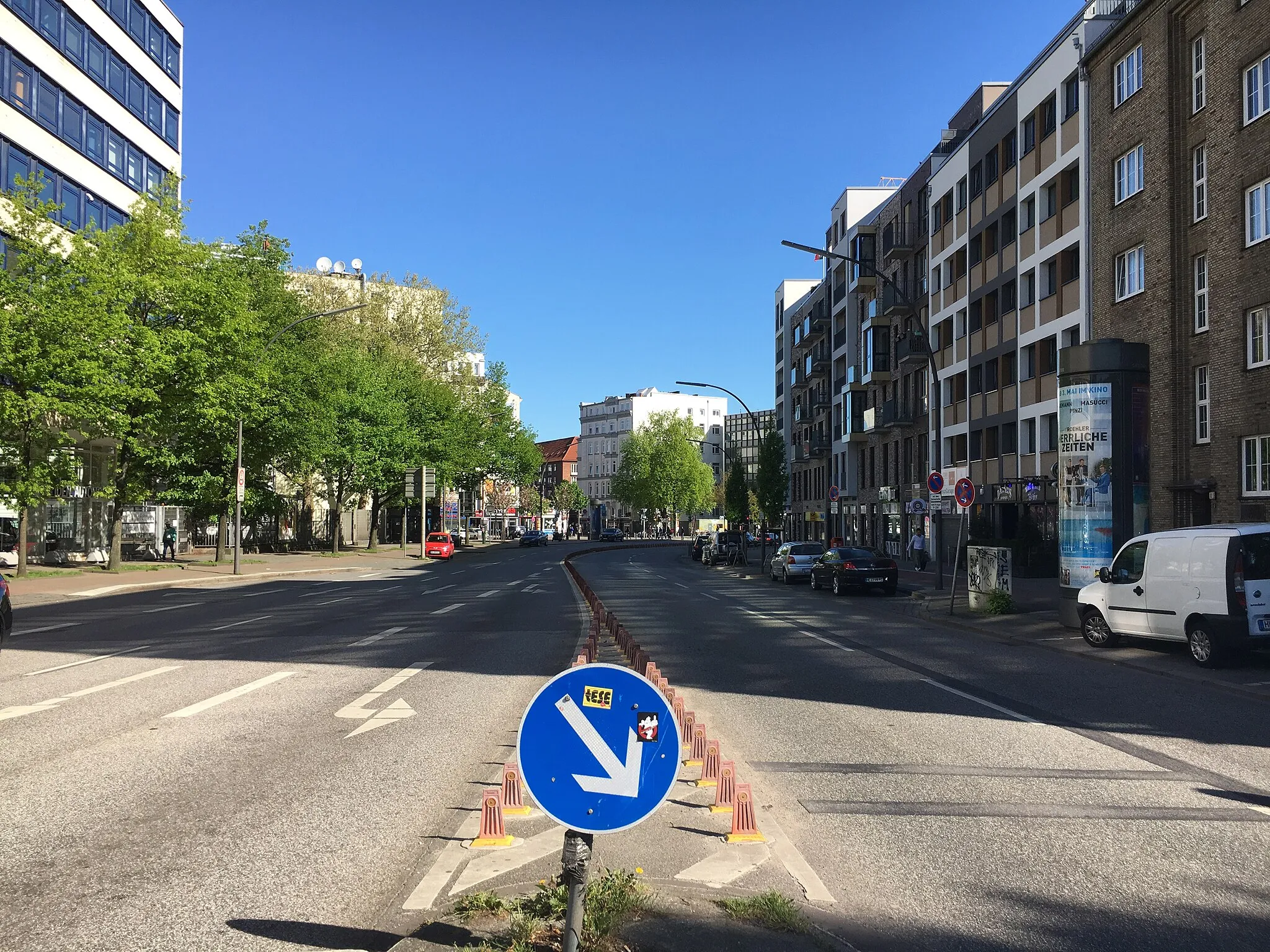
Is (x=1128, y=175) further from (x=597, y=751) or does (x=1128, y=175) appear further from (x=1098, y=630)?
(x=597, y=751)

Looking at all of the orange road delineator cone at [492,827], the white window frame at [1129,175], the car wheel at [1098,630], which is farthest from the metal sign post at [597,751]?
the white window frame at [1129,175]

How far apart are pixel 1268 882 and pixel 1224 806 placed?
5.28 feet

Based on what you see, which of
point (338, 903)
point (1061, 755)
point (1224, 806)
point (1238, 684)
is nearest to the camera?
point (338, 903)

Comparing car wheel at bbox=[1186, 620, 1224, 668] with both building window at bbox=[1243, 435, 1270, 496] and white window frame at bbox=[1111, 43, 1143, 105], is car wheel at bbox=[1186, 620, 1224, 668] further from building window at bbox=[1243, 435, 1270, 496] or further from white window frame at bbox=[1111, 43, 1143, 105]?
white window frame at bbox=[1111, 43, 1143, 105]

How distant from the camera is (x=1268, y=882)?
16.3ft

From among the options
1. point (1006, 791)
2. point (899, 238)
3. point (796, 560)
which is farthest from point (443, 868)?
point (899, 238)

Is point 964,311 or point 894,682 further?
point 964,311

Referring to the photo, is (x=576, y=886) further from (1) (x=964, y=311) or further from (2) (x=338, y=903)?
(1) (x=964, y=311)

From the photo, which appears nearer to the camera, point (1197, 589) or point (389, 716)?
point (389, 716)

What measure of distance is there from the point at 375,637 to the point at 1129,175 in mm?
24689

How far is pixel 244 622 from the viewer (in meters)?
19.3

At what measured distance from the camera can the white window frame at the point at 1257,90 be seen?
23.2m

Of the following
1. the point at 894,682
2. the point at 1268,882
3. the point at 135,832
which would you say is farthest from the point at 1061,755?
the point at 135,832

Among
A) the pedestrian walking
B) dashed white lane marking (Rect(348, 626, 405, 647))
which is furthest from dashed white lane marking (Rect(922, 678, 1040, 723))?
the pedestrian walking
